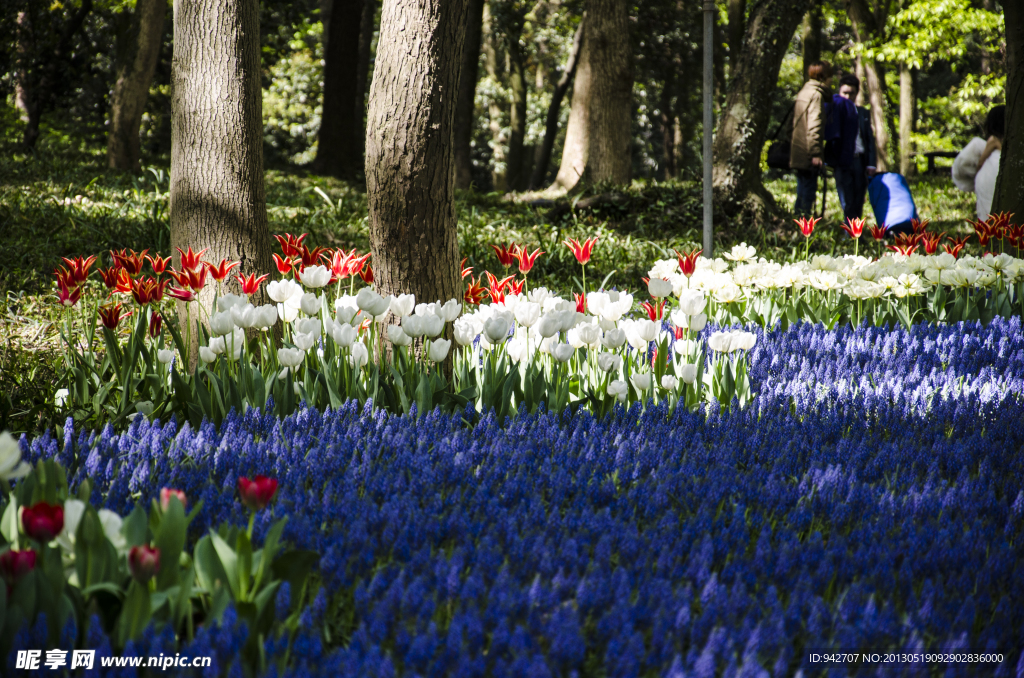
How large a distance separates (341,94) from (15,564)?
41.7 ft

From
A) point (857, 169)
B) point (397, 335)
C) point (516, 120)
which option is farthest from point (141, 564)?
point (516, 120)

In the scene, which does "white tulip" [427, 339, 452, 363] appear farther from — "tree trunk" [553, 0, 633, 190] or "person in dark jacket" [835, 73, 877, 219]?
"tree trunk" [553, 0, 633, 190]

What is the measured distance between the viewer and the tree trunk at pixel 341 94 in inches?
514

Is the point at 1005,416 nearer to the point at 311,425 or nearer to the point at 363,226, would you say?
the point at 311,425

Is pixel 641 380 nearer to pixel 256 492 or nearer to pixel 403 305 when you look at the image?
pixel 403 305

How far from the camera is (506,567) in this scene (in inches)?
63.2

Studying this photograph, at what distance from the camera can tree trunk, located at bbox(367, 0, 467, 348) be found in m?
3.59

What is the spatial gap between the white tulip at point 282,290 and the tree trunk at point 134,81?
8700 millimetres

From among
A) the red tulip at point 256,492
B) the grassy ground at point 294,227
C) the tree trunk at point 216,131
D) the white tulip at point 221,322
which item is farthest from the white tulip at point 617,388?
the grassy ground at point 294,227

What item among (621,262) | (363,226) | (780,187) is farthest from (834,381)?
(780,187)

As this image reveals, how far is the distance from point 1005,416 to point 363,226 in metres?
7.32

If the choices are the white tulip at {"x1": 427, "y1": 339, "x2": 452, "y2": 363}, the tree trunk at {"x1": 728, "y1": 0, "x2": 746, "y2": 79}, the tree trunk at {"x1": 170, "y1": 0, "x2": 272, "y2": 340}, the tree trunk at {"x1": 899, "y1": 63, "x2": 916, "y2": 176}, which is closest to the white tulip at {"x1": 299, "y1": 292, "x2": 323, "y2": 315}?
the white tulip at {"x1": 427, "y1": 339, "x2": 452, "y2": 363}

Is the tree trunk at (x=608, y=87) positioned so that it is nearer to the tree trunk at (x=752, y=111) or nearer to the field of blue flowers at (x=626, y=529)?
the tree trunk at (x=752, y=111)

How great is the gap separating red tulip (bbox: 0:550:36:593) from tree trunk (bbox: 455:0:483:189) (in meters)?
13.0
